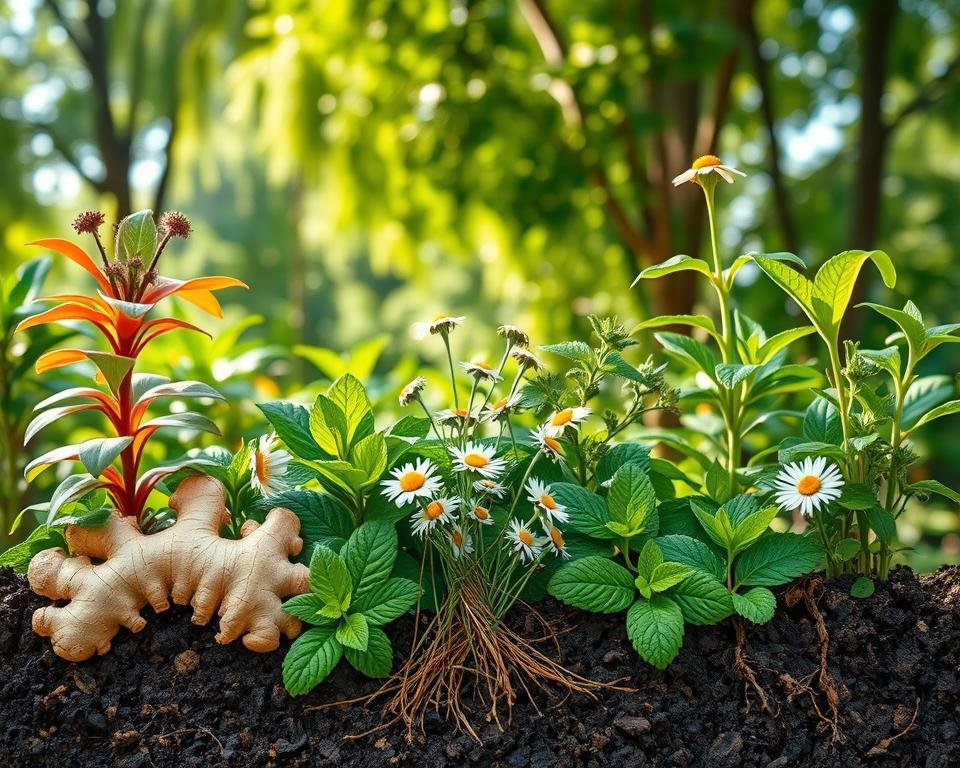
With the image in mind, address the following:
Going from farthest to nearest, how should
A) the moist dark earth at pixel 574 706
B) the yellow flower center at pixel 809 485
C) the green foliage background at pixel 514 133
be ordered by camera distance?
the green foliage background at pixel 514 133 → the yellow flower center at pixel 809 485 → the moist dark earth at pixel 574 706

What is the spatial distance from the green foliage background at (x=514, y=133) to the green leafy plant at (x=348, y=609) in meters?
0.89

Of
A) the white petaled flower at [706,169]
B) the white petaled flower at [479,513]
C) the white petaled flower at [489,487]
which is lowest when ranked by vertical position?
the white petaled flower at [479,513]

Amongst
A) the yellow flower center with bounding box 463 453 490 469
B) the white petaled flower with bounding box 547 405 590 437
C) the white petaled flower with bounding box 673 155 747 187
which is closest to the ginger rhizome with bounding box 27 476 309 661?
the yellow flower center with bounding box 463 453 490 469

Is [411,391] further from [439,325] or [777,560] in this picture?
[777,560]

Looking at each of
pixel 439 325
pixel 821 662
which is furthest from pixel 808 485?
pixel 439 325

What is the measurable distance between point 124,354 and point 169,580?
332 mm

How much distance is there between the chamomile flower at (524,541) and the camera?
1236 millimetres

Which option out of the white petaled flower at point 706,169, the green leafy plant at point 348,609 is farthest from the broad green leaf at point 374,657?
the white petaled flower at point 706,169

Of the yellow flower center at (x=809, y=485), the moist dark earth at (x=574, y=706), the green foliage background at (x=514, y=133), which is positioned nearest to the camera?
the moist dark earth at (x=574, y=706)

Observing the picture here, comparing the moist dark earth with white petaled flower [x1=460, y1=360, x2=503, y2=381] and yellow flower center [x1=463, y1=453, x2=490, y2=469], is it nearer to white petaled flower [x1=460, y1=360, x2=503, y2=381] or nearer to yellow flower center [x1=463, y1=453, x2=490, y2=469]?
yellow flower center [x1=463, y1=453, x2=490, y2=469]

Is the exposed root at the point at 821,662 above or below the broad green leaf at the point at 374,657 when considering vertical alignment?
below

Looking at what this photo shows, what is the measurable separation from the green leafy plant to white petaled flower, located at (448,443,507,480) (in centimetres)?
15

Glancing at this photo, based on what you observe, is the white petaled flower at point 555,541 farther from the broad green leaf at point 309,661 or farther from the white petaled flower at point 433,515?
the broad green leaf at point 309,661

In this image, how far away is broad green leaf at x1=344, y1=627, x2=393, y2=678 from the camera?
1.17 m
